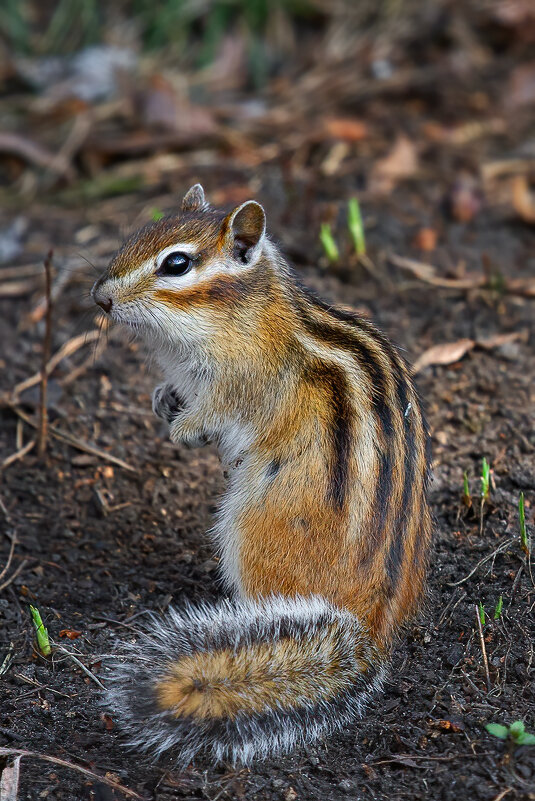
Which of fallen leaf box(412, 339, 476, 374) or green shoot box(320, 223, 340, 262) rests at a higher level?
green shoot box(320, 223, 340, 262)

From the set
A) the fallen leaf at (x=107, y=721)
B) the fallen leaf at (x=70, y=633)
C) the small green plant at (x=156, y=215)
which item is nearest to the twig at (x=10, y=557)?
the fallen leaf at (x=70, y=633)

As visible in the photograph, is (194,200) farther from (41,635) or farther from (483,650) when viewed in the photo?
(483,650)

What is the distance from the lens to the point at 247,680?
296 centimetres

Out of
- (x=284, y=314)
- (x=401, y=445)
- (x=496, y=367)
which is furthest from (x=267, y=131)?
(x=401, y=445)

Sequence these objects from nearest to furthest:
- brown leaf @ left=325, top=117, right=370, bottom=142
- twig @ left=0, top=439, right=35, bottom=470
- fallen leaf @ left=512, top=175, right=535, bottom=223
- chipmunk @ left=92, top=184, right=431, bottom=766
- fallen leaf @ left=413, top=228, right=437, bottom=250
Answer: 1. chipmunk @ left=92, top=184, right=431, bottom=766
2. twig @ left=0, top=439, right=35, bottom=470
3. fallen leaf @ left=413, top=228, right=437, bottom=250
4. fallen leaf @ left=512, top=175, right=535, bottom=223
5. brown leaf @ left=325, top=117, right=370, bottom=142

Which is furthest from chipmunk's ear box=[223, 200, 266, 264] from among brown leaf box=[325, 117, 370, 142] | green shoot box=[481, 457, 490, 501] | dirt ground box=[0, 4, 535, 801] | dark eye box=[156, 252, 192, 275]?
brown leaf box=[325, 117, 370, 142]

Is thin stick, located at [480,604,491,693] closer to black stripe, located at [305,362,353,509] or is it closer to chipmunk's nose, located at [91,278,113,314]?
black stripe, located at [305,362,353,509]

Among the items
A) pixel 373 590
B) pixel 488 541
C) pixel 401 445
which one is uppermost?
pixel 401 445

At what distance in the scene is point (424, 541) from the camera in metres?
3.50

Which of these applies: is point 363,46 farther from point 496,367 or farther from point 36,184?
point 496,367

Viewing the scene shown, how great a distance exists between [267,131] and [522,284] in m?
2.42

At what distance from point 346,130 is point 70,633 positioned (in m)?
4.37

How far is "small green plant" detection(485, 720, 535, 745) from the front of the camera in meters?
A: 2.88

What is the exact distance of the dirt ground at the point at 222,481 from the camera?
9.95ft
